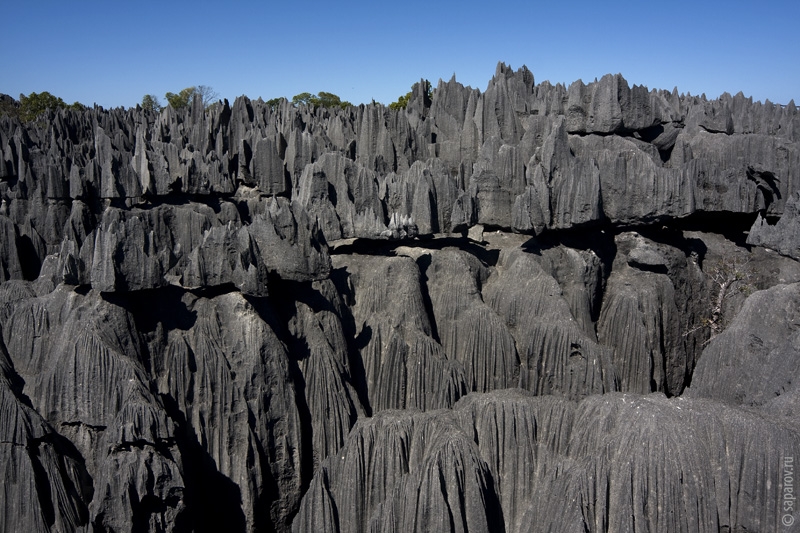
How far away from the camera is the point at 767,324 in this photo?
12617 mm

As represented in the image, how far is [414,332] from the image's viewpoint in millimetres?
14859

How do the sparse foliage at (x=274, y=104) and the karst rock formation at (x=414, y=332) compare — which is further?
the sparse foliage at (x=274, y=104)

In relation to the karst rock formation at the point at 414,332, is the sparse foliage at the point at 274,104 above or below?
above

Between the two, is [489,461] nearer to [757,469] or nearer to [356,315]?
[757,469]

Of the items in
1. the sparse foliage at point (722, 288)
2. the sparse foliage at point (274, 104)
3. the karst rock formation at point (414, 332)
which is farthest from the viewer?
the sparse foliage at point (274, 104)

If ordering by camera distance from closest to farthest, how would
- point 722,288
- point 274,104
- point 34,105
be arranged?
point 722,288 < point 34,105 < point 274,104

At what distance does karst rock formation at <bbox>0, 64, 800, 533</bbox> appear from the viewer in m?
9.96

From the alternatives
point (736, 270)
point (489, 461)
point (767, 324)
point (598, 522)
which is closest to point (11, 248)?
point (489, 461)

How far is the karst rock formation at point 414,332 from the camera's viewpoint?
9.96m

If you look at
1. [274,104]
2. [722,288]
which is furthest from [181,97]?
[722,288]

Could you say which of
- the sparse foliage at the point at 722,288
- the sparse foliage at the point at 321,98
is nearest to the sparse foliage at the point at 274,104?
the sparse foliage at the point at 321,98

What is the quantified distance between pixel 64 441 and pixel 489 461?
6502 mm

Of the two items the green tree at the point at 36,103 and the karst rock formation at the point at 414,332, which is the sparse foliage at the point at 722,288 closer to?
the karst rock formation at the point at 414,332

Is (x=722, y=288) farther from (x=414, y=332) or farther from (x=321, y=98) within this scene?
(x=321, y=98)
